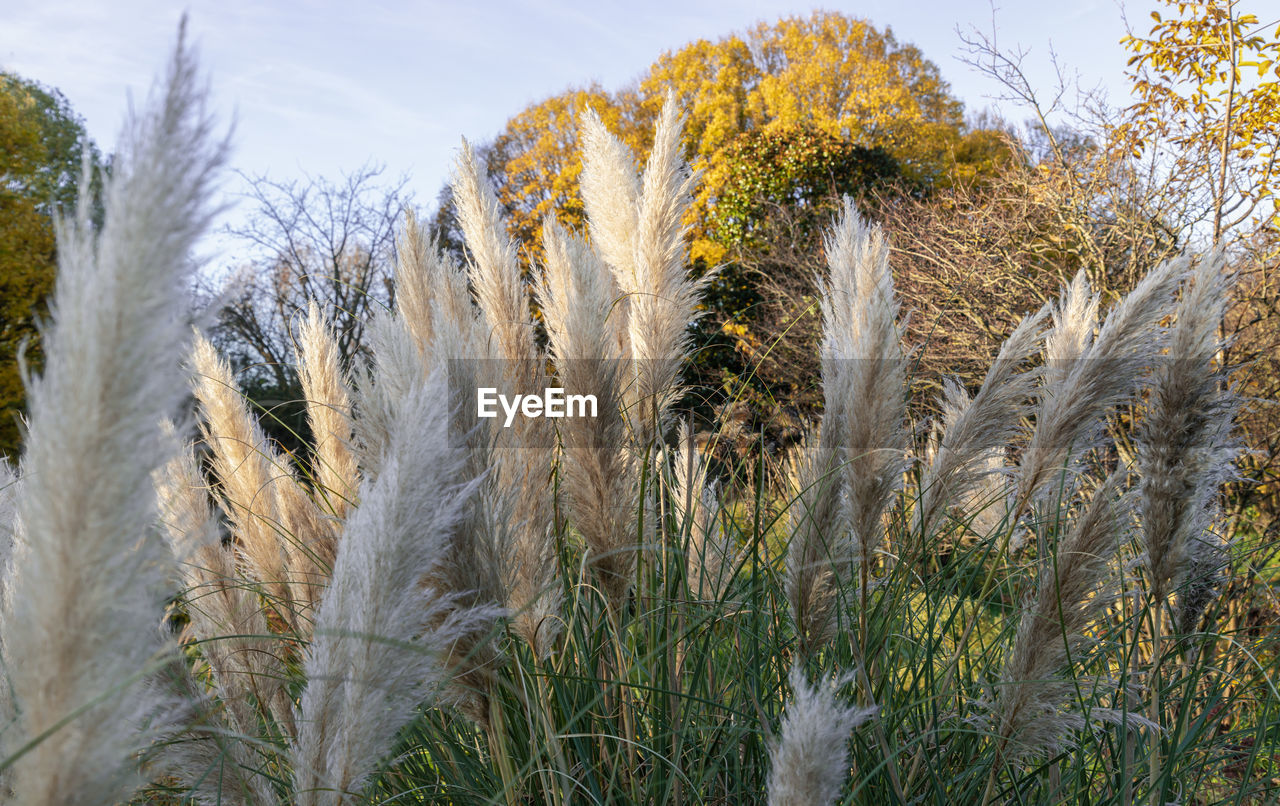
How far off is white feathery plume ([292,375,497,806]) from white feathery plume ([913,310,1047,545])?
125 cm

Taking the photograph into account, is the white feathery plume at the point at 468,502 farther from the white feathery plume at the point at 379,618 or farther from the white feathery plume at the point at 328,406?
the white feathery plume at the point at 328,406

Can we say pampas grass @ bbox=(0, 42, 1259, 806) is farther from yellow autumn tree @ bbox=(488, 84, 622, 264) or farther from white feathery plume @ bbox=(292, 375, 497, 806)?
yellow autumn tree @ bbox=(488, 84, 622, 264)

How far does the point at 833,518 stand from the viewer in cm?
169

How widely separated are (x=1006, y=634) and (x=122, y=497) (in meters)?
2.25

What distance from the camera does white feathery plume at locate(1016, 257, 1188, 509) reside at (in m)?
1.65

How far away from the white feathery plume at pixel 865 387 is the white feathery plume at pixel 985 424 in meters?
0.23

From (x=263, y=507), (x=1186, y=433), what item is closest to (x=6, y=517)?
(x=263, y=507)

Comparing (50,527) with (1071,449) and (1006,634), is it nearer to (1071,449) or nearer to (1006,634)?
(1071,449)

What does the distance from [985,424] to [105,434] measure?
168 centimetres

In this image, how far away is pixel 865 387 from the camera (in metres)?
1.61

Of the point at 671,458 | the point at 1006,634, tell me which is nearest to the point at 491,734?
the point at 671,458

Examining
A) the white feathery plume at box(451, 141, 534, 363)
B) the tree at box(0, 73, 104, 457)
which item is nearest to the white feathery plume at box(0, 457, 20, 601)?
the white feathery plume at box(451, 141, 534, 363)

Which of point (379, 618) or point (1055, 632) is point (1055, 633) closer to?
point (1055, 632)

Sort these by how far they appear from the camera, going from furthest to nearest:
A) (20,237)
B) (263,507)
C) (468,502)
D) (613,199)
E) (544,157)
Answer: (544,157) < (20,237) < (263,507) < (613,199) < (468,502)
